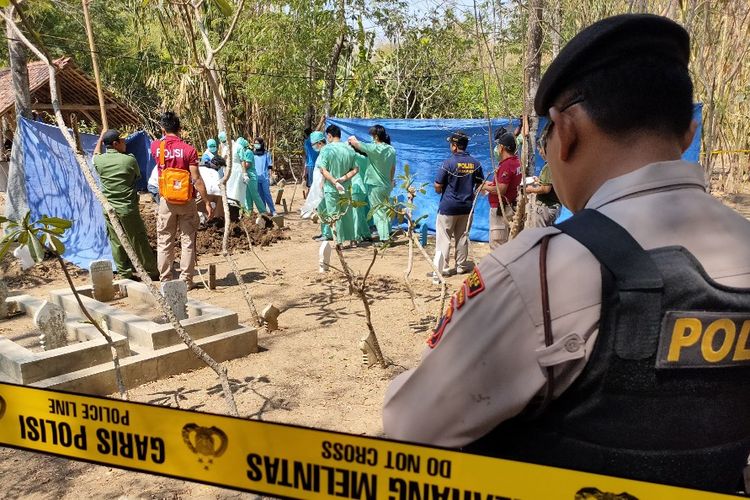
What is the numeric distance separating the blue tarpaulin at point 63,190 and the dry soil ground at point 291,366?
0.39 m

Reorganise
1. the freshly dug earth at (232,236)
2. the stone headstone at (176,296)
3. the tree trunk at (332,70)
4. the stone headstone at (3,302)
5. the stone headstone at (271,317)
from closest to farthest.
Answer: the stone headstone at (176,296), the stone headstone at (271,317), the stone headstone at (3,302), the freshly dug earth at (232,236), the tree trunk at (332,70)

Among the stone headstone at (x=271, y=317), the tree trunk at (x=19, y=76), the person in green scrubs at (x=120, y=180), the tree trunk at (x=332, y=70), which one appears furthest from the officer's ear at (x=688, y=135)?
the tree trunk at (x=332, y=70)

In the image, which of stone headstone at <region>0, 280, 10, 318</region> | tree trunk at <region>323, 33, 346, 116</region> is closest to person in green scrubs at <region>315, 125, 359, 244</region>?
stone headstone at <region>0, 280, 10, 318</region>

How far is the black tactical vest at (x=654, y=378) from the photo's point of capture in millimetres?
811

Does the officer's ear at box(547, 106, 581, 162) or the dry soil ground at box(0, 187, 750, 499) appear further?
the dry soil ground at box(0, 187, 750, 499)

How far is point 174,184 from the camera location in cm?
574

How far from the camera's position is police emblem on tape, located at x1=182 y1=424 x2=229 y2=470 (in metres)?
1.09

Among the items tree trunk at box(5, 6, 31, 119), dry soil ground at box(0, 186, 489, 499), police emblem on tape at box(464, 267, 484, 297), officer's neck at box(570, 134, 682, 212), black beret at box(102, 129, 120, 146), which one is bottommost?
dry soil ground at box(0, 186, 489, 499)

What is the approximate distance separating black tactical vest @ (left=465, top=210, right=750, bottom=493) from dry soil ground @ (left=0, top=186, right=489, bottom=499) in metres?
2.47

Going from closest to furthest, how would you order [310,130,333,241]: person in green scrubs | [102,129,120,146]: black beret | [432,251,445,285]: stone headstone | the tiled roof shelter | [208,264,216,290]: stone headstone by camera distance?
[102,129,120,146]: black beret → [208,264,216,290]: stone headstone → [432,251,445,285]: stone headstone → [310,130,333,241]: person in green scrubs → the tiled roof shelter

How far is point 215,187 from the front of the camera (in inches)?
326

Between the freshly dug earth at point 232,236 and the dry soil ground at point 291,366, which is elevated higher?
the freshly dug earth at point 232,236

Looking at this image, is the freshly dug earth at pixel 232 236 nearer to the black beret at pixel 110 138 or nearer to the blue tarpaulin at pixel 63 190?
the blue tarpaulin at pixel 63 190

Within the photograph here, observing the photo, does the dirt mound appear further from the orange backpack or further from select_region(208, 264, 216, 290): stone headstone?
the orange backpack
